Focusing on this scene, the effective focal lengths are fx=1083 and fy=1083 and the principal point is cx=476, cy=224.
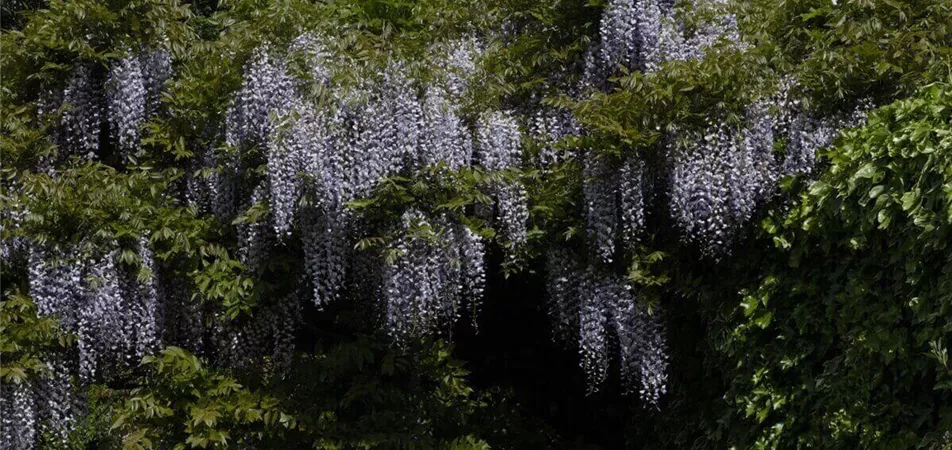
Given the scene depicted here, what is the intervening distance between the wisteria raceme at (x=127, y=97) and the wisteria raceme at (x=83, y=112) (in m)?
0.10

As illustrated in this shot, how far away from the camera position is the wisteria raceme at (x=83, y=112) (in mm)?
5535

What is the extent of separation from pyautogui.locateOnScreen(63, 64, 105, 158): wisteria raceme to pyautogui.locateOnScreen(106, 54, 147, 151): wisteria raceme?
96 millimetres

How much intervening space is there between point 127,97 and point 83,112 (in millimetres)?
263

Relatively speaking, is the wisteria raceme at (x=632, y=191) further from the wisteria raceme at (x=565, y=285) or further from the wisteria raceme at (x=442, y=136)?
the wisteria raceme at (x=442, y=136)

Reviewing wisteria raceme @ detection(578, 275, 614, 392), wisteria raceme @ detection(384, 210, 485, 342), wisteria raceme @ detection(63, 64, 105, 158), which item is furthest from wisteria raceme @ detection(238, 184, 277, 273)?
wisteria raceme @ detection(578, 275, 614, 392)

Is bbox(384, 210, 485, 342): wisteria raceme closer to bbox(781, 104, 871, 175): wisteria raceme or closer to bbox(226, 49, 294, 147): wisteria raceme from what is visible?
bbox(226, 49, 294, 147): wisteria raceme

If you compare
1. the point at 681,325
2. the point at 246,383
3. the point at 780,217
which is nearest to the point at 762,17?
the point at 780,217

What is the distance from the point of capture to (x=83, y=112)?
556cm

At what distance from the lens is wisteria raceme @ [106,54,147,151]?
547cm

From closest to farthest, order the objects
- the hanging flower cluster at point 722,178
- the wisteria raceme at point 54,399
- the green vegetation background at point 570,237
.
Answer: the green vegetation background at point 570,237 < the hanging flower cluster at point 722,178 < the wisteria raceme at point 54,399

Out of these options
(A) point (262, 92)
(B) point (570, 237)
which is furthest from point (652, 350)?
(A) point (262, 92)

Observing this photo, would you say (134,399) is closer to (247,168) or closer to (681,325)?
(247,168)

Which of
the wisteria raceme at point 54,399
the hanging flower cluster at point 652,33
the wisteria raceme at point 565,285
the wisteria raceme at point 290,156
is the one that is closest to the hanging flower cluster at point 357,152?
the wisteria raceme at point 290,156

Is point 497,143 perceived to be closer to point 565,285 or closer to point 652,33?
point 565,285
